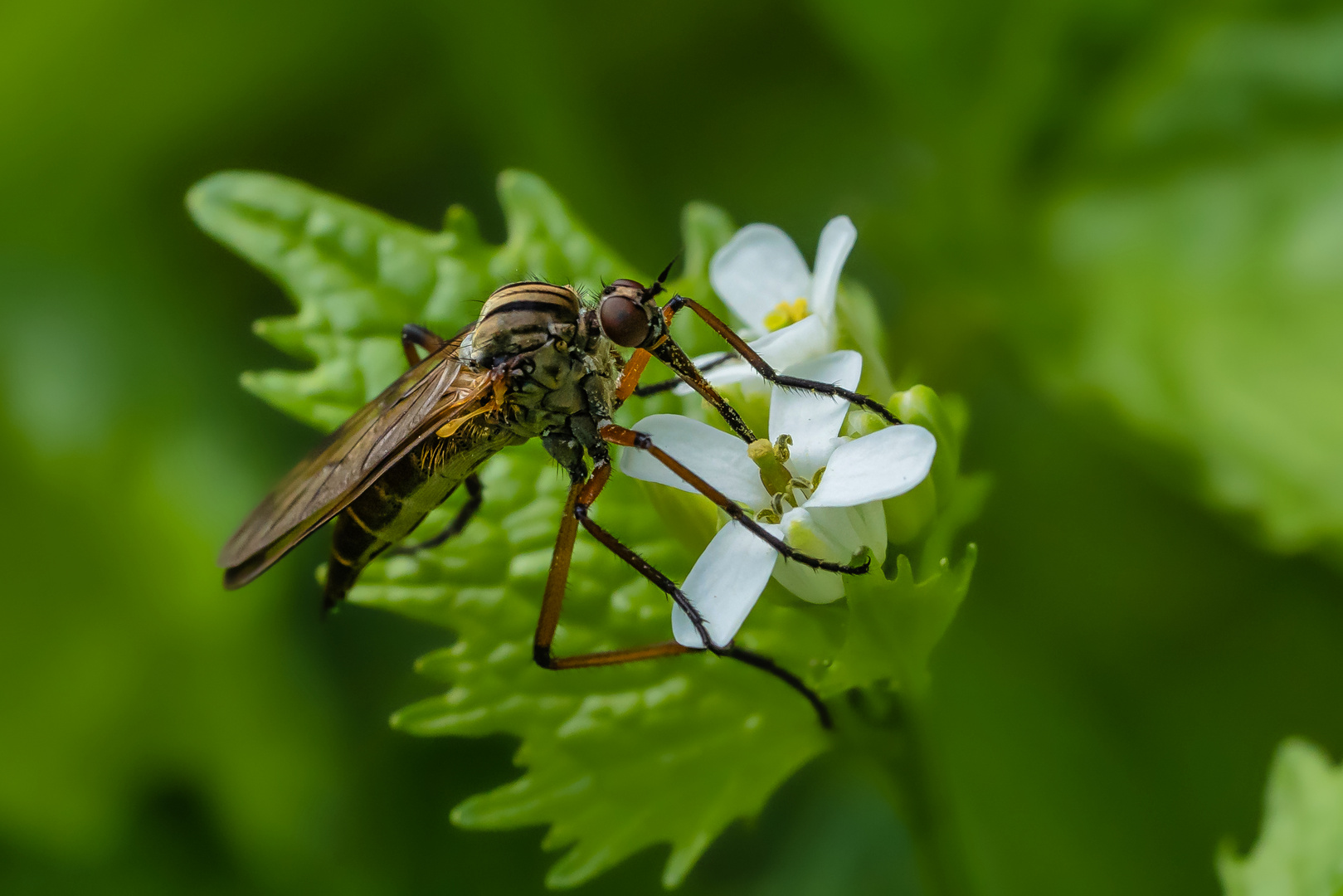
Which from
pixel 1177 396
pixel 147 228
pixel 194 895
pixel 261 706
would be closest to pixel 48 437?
pixel 147 228

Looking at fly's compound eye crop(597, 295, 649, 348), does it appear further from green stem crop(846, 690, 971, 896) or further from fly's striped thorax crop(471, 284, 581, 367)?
green stem crop(846, 690, 971, 896)

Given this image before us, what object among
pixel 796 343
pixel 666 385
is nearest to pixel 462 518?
pixel 666 385

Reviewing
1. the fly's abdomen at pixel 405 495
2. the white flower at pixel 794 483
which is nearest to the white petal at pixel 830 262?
the white flower at pixel 794 483

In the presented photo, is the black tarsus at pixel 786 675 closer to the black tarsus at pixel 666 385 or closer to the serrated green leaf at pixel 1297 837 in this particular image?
the black tarsus at pixel 666 385

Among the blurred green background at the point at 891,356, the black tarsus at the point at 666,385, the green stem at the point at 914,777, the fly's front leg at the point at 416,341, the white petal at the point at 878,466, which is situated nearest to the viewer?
the white petal at the point at 878,466

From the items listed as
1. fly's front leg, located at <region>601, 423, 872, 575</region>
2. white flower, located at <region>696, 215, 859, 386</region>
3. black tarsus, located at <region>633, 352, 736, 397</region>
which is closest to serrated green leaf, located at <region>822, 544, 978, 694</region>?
fly's front leg, located at <region>601, 423, 872, 575</region>

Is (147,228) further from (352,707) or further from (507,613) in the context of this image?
(507,613)
